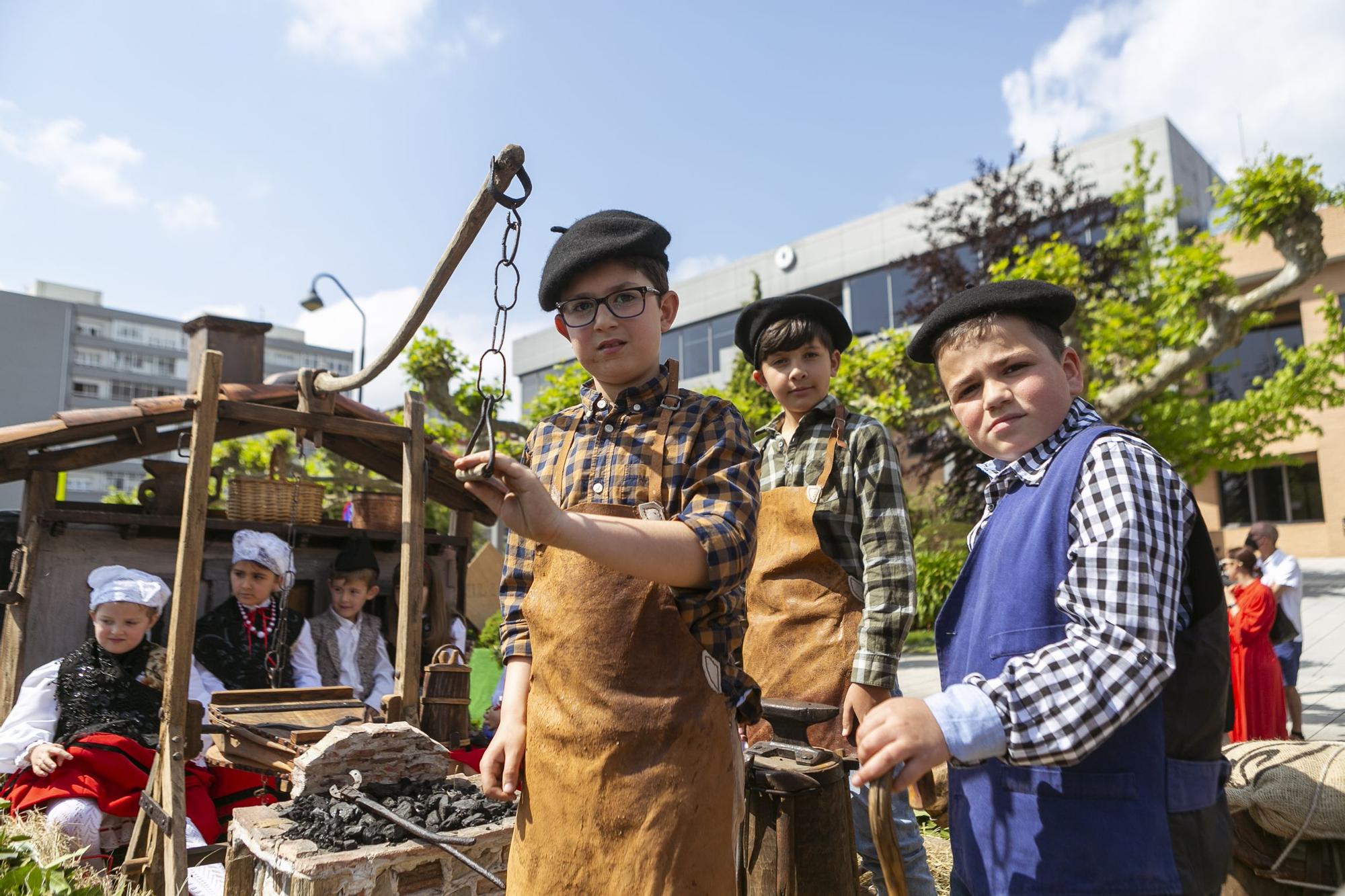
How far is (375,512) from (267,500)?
36.9 inches

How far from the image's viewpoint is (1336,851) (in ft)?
8.89

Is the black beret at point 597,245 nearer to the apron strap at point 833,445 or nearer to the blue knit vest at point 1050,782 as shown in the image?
the blue knit vest at point 1050,782

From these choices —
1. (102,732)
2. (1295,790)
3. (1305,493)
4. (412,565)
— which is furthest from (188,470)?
(1305,493)

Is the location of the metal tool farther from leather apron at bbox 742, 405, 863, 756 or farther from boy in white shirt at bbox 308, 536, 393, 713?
boy in white shirt at bbox 308, 536, 393, 713

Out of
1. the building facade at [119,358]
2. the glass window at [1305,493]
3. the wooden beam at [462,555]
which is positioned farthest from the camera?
the building facade at [119,358]

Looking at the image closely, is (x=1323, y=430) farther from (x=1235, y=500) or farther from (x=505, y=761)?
(x=505, y=761)

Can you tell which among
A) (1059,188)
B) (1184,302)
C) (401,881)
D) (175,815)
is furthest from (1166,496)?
(1059,188)

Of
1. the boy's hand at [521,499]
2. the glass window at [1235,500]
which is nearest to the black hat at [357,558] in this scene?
the boy's hand at [521,499]

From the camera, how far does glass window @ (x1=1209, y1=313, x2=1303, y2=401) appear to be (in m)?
24.0

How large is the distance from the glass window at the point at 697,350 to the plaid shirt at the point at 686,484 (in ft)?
95.2

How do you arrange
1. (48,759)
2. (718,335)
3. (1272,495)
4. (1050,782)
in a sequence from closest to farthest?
(1050,782)
(48,759)
(1272,495)
(718,335)

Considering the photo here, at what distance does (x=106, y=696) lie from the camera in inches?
181

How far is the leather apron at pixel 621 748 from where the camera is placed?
169 centimetres

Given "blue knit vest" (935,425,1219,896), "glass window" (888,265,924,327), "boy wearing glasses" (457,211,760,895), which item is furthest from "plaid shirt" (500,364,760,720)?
"glass window" (888,265,924,327)
